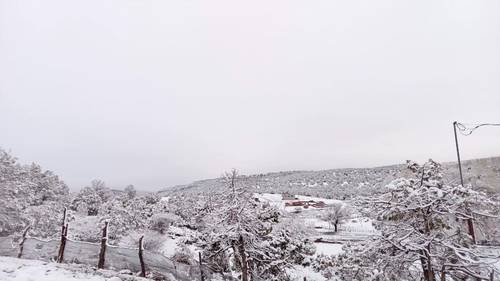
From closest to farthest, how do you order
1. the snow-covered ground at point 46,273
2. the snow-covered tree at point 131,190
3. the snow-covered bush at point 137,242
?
the snow-covered ground at point 46,273 < the snow-covered bush at point 137,242 < the snow-covered tree at point 131,190

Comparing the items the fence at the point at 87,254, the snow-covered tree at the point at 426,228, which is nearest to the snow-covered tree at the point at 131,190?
the fence at the point at 87,254

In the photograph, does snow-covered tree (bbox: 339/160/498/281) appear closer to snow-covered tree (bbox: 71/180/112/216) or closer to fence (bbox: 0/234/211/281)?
fence (bbox: 0/234/211/281)

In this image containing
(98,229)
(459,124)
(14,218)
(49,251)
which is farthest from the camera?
(98,229)

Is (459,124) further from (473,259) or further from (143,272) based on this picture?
(143,272)

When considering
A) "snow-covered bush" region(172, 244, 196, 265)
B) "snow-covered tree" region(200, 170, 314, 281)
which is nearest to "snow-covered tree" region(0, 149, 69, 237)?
"snow-covered bush" region(172, 244, 196, 265)

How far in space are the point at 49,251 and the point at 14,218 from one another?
11196 mm

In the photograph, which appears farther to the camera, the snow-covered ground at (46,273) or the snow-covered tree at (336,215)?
the snow-covered tree at (336,215)

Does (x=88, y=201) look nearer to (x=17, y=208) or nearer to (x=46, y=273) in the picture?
(x=17, y=208)

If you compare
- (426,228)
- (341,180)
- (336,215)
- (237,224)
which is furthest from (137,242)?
(341,180)

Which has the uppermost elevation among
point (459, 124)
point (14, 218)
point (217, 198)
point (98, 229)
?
point (459, 124)

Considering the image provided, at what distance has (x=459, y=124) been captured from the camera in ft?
36.6

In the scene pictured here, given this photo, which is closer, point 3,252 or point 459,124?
point 459,124

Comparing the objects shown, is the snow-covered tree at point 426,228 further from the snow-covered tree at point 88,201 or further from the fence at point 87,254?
the snow-covered tree at point 88,201

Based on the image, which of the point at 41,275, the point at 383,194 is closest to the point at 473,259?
the point at 383,194
